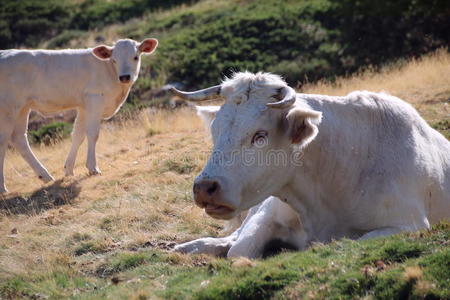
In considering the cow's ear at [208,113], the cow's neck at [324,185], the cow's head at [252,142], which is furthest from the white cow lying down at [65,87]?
the cow's head at [252,142]

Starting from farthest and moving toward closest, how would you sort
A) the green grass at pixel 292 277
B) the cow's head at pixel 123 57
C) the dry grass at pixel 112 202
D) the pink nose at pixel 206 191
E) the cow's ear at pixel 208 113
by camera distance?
the cow's head at pixel 123 57, the dry grass at pixel 112 202, the cow's ear at pixel 208 113, the pink nose at pixel 206 191, the green grass at pixel 292 277

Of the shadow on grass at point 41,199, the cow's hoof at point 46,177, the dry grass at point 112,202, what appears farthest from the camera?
the cow's hoof at point 46,177

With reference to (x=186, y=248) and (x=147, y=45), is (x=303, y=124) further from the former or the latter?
(x=147, y=45)

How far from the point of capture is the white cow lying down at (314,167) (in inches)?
286

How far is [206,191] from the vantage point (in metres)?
6.93

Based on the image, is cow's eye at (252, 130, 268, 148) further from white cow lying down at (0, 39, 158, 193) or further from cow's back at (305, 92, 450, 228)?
white cow lying down at (0, 39, 158, 193)

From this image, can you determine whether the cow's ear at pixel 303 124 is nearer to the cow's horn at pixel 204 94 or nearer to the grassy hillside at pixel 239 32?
the cow's horn at pixel 204 94

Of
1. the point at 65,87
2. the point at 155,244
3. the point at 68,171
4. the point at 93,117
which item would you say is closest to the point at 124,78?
the point at 93,117

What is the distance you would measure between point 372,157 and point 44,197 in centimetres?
655

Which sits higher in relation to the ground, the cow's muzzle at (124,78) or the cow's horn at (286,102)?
the cow's horn at (286,102)

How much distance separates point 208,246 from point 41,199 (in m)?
4.98

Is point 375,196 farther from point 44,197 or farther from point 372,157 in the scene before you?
point 44,197

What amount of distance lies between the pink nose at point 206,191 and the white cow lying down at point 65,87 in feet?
25.1

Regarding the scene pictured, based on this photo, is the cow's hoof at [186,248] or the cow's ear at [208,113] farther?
the cow's hoof at [186,248]
